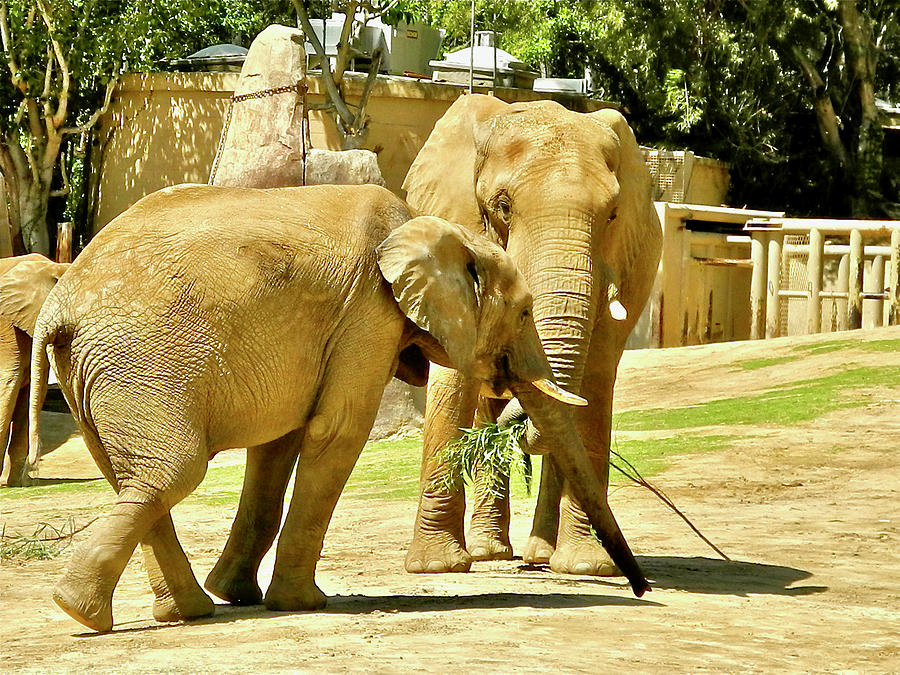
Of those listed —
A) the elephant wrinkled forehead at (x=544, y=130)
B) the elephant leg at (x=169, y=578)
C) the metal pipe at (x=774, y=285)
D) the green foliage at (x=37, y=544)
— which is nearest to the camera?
the elephant leg at (x=169, y=578)

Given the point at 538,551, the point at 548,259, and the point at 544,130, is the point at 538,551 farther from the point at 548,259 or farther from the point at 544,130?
the point at 544,130

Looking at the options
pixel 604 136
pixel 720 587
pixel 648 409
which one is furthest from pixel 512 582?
pixel 648 409

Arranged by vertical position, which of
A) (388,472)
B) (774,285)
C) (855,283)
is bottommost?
(774,285)

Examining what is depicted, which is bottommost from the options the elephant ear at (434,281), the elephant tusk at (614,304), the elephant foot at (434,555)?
the elephant foot at (434,555)

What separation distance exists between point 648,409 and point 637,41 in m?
13.9

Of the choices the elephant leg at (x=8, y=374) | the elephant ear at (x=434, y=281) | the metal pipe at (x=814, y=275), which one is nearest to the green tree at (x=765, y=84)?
the metal pipe at (x=814, y=275)

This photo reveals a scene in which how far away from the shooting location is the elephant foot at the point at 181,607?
6.67 metres

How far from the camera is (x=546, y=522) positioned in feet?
29.3

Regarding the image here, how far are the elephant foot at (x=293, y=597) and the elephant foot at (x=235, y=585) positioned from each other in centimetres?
37

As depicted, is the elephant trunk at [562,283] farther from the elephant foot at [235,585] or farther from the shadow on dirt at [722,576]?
the elephant foot at [235,585]

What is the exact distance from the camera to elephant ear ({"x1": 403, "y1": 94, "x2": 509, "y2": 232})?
8.75m

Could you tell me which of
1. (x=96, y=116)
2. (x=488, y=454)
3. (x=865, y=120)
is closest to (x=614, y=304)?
(x=488, y=454)

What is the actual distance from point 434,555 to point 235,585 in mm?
1346

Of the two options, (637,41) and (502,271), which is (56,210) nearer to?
(637,41)
